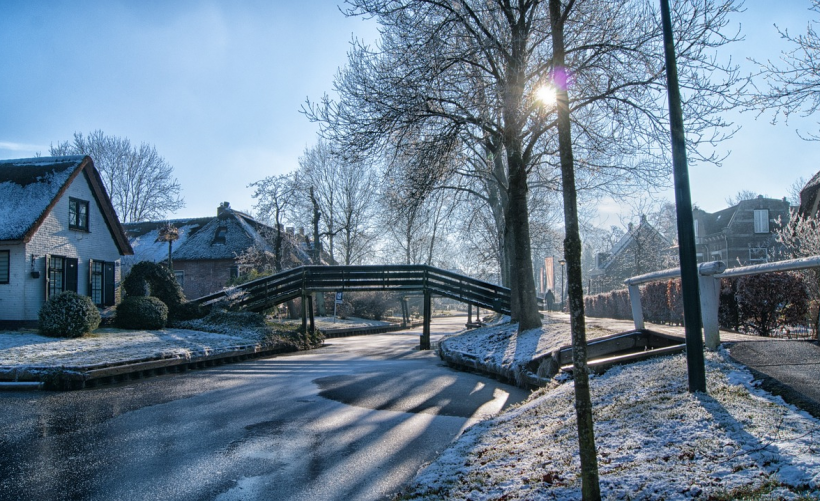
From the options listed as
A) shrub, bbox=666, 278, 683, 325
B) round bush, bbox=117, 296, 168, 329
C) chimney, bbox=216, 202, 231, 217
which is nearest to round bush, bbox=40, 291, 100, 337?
round bush, bbox=117, 296, 168, 329

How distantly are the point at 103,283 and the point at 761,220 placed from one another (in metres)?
52.8

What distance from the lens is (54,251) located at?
22812 mm

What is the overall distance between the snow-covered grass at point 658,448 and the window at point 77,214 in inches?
925

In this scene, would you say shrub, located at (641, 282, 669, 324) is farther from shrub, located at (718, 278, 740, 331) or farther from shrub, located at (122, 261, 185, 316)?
shrub, located at (122, 261, 185, 316)

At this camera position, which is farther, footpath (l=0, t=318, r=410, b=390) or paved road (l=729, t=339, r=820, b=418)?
footpath (l=0, t=318, r=410, b=390)

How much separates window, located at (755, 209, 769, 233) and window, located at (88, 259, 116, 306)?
51.9 metres

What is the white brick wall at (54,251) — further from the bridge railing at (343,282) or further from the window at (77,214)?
the bridge railing at (343,282)

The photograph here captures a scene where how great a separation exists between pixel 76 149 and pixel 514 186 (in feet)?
153

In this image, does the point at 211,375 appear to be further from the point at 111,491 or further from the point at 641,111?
the point at 641,111

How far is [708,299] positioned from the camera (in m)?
6.65

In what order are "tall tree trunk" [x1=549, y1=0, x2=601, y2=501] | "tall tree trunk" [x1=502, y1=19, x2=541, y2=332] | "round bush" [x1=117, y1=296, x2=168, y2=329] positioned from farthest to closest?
"round bush" [x1=117, y1=296, x2=168, y2=329] < "tall tree trunk" [x1=502, y1=19, x2=541, y2=332] < "tall tree trunk" [x1=549, y1=0, x2=601, y2=501]

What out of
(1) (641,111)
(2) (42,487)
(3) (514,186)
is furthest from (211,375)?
(1) (641,111)

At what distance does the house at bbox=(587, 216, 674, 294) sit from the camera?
147ft

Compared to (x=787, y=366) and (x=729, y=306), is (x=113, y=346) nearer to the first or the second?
(x=787, y=366)
